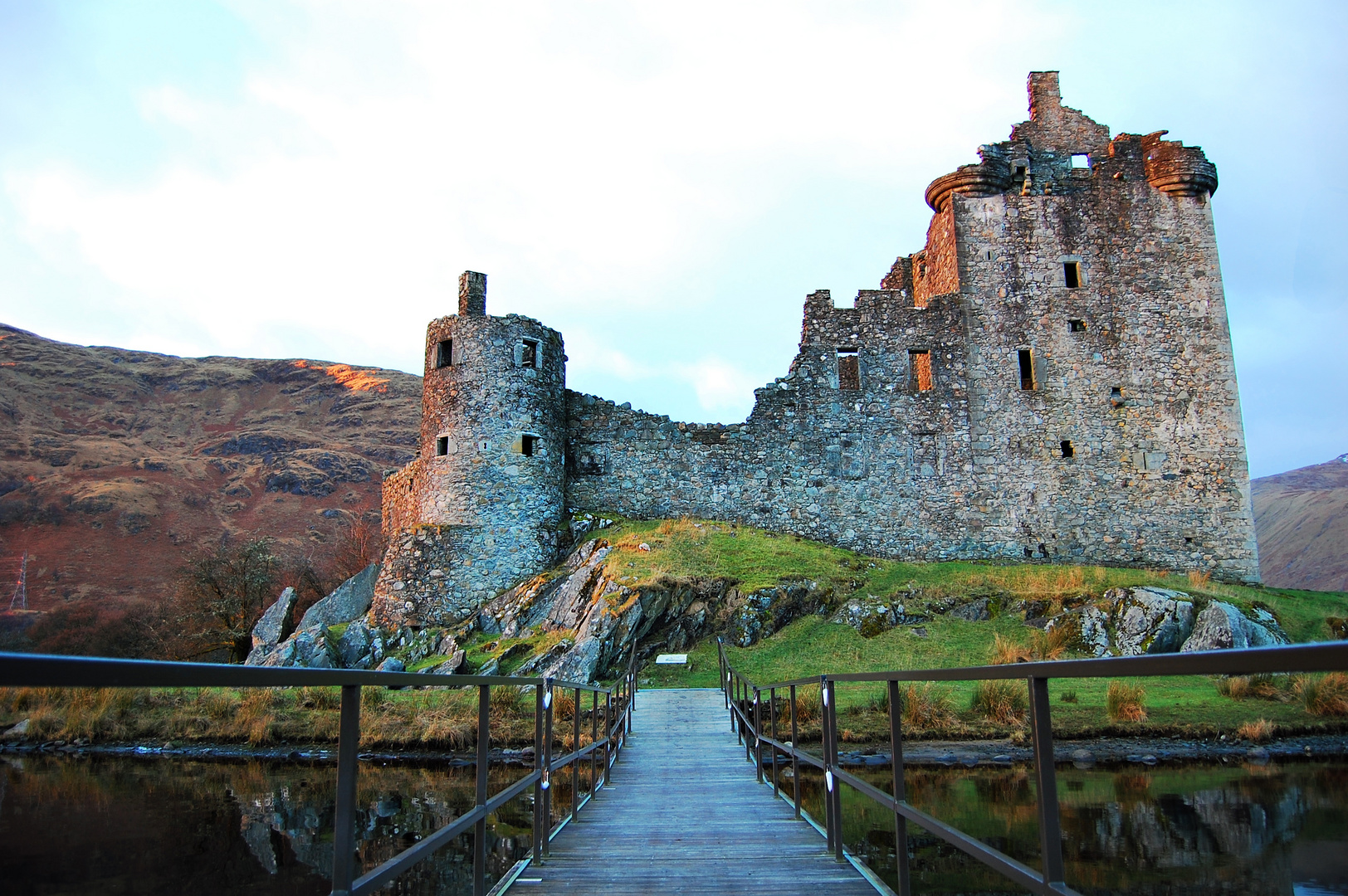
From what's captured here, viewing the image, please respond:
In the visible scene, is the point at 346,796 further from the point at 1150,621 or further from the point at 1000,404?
the point at 1000,404

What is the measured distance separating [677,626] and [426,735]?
5.11 m

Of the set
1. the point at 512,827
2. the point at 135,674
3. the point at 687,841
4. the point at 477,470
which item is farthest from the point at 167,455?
the point at 135,674

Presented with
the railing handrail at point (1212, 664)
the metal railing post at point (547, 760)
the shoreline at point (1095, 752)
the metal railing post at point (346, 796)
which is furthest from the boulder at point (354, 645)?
the railing handrail at point (1212, 664)

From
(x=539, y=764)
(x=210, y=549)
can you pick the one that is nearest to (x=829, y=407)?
(x=539, y=764)

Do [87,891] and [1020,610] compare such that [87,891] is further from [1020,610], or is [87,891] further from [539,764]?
[1020,610]

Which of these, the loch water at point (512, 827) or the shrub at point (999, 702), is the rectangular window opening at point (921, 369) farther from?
the loch water at point (512, 827)

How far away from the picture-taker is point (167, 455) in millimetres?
63719

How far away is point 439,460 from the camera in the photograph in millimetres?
20812

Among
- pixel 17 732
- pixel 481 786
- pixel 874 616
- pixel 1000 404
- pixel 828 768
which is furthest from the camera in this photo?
pixel 1000 404

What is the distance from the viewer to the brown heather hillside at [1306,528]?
72.7 meters

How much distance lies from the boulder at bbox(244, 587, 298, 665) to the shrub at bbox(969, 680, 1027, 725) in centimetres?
1589

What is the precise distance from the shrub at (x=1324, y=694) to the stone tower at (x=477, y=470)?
1452cm

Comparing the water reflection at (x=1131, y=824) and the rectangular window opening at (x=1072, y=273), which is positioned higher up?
the rectangular window opening at (x=1072, y=273)

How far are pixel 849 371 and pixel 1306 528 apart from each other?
80.9m
